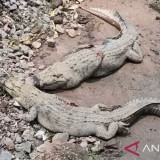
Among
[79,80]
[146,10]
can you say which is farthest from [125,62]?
[146,10]

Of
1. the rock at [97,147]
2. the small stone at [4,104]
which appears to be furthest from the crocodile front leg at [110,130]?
the small stone at [4,104]

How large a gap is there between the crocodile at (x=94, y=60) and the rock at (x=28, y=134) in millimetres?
756

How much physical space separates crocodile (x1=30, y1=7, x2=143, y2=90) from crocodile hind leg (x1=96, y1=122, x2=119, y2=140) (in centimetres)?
95

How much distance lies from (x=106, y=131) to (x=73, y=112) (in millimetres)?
492

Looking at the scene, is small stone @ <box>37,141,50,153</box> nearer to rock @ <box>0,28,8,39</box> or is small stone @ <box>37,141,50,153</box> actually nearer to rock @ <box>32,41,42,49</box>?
rock @ <box>32,41,42,49</box>

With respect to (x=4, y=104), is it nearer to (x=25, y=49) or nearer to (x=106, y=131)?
(x=25, y=49)

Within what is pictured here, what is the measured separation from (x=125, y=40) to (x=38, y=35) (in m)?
1.41

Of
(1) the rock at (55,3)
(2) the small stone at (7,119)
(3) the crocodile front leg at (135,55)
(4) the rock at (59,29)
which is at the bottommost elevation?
(2) the small stone at (7,119)

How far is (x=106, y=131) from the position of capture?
237 inches

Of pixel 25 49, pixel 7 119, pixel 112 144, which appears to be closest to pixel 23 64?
pixel 25 49

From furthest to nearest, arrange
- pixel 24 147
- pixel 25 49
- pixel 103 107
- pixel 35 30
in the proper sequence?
pixel 35 30 → pixel 25 49 → pixel 103 107 → pixel 24 147

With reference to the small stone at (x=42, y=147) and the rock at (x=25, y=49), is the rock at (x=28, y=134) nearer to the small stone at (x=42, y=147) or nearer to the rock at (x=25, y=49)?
the small stone at (x=42, y=147)

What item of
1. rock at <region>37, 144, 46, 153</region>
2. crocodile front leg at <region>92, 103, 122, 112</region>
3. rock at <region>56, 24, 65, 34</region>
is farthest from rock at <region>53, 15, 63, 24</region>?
rock at <region>37, 144, 46, 153</region>

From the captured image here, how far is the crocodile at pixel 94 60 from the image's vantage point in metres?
6.56
